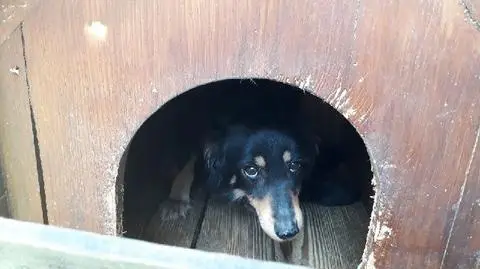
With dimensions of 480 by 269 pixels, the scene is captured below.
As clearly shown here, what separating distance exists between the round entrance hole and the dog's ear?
0.27 ft

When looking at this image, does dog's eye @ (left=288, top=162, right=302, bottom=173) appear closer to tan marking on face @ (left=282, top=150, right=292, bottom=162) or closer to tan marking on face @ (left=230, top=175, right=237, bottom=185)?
tan marking on face @ (left=282, top=150, right=292, bottom=162)

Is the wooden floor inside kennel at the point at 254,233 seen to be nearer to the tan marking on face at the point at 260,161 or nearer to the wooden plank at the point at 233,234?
the wooden plank at the point at 233,234

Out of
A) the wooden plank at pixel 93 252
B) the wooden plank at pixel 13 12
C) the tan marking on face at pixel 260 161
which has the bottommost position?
the tan marking on face at pixel 260 161

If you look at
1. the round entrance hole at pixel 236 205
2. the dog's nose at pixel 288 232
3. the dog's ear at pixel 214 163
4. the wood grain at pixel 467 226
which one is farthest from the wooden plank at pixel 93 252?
the dog's ear at pixel 214 163

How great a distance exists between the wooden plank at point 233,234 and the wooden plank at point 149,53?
55 cm

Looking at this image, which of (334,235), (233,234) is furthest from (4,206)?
(334,235)

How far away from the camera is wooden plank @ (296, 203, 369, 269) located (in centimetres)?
166

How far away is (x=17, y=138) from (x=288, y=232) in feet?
2.44

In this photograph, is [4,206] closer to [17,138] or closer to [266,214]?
[17,138]

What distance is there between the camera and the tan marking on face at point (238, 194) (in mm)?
1800

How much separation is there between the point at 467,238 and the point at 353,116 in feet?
1.25

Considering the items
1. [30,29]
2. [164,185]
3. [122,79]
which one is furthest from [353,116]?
[164,185]

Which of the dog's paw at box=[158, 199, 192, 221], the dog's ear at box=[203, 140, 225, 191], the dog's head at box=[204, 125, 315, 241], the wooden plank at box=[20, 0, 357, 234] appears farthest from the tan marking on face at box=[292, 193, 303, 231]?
the wooden plank at box=[20, 0, 357, 234]

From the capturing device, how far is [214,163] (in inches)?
74.2
